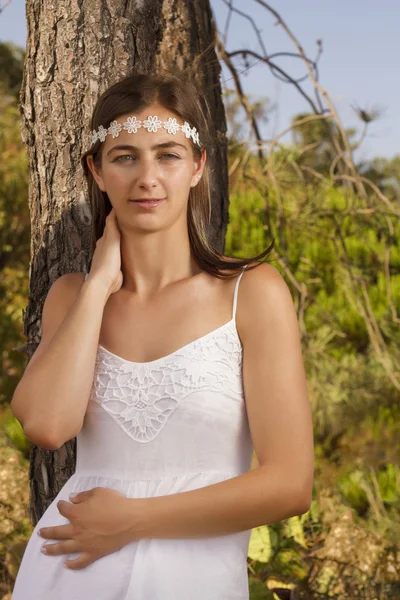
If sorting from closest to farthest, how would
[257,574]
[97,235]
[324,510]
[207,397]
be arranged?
1. [207,397]
2. [97,235]
3. [257,574]
4. [324,510]

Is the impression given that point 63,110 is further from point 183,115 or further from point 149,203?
point 149,203

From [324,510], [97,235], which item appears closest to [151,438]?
[97,235]

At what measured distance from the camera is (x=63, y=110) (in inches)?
92.2

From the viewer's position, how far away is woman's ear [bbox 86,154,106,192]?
6.11ft

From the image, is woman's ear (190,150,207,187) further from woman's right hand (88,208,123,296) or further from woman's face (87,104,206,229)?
woman's right hand (88,208,123,296)

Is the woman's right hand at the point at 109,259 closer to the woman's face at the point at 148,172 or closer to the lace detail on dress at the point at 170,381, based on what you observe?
the woman's face at the point at 148,172

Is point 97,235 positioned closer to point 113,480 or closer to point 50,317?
point 50,317

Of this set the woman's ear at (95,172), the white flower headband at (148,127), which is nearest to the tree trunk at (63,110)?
the woman's ear at (95,172)

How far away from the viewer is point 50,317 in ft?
6.14

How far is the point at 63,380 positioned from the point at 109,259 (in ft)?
1.02

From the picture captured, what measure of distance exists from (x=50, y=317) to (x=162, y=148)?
0.47 metres

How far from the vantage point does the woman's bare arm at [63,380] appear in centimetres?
167

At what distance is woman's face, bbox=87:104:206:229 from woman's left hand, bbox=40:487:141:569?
59 centimetres

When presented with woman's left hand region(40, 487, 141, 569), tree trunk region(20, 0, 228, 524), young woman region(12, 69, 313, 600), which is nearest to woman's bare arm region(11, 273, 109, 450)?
young woman region(12, 69, 313, 600)
